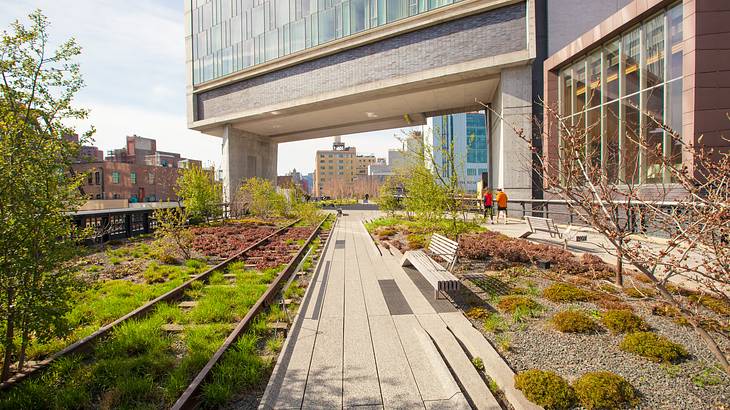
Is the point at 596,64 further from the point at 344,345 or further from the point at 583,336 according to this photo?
the point at 344,345

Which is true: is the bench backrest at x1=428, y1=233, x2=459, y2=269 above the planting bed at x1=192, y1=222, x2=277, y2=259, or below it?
above

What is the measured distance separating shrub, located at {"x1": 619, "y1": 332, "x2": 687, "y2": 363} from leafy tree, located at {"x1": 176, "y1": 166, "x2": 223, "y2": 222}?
20.1 metres

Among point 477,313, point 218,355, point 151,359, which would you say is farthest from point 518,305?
point 151,359

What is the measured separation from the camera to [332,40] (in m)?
25.3

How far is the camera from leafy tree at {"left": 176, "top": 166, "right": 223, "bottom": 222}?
20219 millimetres

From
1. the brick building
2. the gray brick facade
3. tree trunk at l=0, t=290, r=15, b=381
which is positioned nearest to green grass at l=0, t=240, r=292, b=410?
tree trunk at l=0, t=290, r=15, b=381

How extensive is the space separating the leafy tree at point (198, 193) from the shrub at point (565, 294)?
18.7 m

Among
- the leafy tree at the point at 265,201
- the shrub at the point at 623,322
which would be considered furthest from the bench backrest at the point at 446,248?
the leafy tree at the point at 265,201

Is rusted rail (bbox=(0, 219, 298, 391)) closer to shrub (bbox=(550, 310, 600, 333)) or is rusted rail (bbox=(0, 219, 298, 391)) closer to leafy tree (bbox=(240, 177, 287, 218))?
shrub (bbox=(550, 310, 600, 333))

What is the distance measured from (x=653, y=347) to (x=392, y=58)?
22.0m

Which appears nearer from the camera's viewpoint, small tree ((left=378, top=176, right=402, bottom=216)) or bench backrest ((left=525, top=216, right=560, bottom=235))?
bench backrest ((left=525, top=216, right=560, bottom=235))

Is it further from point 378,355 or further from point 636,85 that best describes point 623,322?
point 636,85

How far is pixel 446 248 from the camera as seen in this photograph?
288 inches

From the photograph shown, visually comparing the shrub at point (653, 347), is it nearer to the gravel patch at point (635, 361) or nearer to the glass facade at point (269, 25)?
the gravel patch at point (635, 361)
